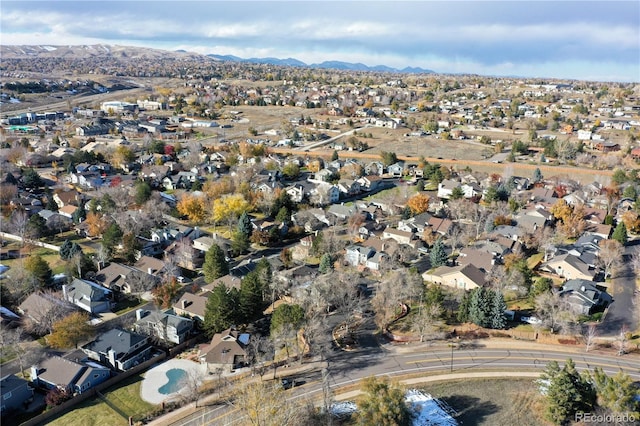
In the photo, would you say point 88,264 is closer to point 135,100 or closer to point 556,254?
point 556,254

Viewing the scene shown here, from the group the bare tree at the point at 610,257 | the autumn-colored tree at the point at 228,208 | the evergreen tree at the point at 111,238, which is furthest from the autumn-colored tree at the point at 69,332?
the bare tree at the point at 610,257

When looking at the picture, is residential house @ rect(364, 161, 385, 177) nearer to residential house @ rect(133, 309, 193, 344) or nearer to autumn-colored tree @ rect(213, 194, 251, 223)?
autumn-colored tree @ rect(213, 194, 251, 223)

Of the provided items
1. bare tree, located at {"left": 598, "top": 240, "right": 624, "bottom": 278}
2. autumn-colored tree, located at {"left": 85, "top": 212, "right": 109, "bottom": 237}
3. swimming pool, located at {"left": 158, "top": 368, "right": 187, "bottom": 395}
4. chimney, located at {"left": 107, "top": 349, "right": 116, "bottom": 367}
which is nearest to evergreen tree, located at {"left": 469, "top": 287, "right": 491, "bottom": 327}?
bare tree, located at {"left": 598, "top": 240, "right": 624, "bottom": 278}

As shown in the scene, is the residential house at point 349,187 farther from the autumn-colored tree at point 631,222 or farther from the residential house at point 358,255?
the autumn-colored tree at point 631,222

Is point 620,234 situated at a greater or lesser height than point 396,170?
lesser

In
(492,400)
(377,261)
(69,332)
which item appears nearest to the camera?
(492,400)

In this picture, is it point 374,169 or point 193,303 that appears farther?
point 374,169

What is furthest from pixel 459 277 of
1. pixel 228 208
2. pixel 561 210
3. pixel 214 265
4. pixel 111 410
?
pixel 111 410

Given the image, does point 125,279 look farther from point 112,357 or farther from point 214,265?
point 112,357
